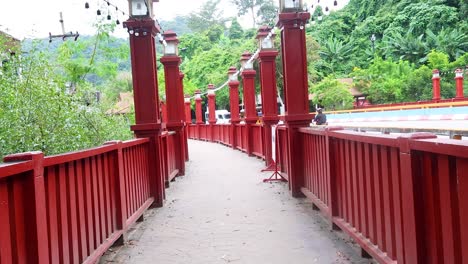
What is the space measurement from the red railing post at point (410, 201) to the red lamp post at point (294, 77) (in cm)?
483

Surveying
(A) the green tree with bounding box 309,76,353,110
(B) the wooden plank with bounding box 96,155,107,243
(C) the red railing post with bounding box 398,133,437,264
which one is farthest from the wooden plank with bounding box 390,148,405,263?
(A) the green tree with bounding box 309,76,353,110

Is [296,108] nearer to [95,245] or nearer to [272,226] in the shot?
[272,226]

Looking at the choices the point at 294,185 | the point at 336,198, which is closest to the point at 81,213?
the point at 336,198

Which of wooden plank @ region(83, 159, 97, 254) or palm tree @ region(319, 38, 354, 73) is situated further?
palm tree @ region(319, 38, 354, 73)

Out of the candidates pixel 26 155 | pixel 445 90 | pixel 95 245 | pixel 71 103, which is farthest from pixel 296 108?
pixel 445 90

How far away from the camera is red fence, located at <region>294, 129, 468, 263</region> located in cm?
251

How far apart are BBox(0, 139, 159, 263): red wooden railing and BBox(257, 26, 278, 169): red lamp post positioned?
7.27 m

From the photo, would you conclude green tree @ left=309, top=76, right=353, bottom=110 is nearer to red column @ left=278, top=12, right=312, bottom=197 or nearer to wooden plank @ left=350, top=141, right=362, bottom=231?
red column @ left=278, top=12, right=312, bottom=197

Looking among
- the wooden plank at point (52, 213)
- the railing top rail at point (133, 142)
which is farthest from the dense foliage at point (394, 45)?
the wooden plank at point (52, 213)

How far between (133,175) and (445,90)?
40.9 metres

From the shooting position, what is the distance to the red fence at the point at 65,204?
2812 millimetres

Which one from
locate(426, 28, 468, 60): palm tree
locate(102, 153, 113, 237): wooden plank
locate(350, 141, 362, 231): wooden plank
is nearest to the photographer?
locate(350, 141, 362, 231): wooden plank

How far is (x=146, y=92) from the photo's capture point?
26.5 feet

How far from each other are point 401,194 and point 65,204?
7.78ft
